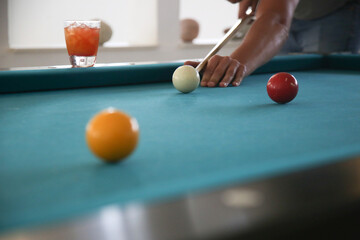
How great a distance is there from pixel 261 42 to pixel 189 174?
1.90m

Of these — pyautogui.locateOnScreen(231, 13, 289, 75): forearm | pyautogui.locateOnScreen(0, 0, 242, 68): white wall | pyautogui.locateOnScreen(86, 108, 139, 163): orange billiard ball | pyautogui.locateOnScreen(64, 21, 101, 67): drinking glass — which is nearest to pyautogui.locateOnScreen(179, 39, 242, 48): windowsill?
pyautogui.locateOnScreen(0, 0, 242, 68): white wall

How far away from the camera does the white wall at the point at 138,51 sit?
4641 millimetres

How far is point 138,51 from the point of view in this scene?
5.55 metres

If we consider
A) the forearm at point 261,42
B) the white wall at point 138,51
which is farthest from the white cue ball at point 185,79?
the white wall at point 138,51

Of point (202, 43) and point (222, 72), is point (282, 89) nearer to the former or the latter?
point (222, 72)

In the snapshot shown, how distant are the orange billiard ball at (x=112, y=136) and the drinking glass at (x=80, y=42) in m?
1.48

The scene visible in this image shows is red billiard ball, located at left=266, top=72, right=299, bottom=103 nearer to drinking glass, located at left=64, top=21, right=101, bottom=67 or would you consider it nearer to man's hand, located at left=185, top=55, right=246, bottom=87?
man's hand, located at left=185, top=55, right=246, bottom=87

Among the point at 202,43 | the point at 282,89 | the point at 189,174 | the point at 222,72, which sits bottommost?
the point at 202,43

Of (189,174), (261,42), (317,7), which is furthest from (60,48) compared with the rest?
(189,174)

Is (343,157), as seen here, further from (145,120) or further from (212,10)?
A: (212,10)

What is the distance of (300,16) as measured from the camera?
3.96 meters

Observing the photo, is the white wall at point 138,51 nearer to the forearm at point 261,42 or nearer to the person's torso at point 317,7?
the person's torso at point 317,7

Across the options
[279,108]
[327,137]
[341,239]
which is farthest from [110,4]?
[341,239]

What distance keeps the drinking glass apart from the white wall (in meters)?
2.68
